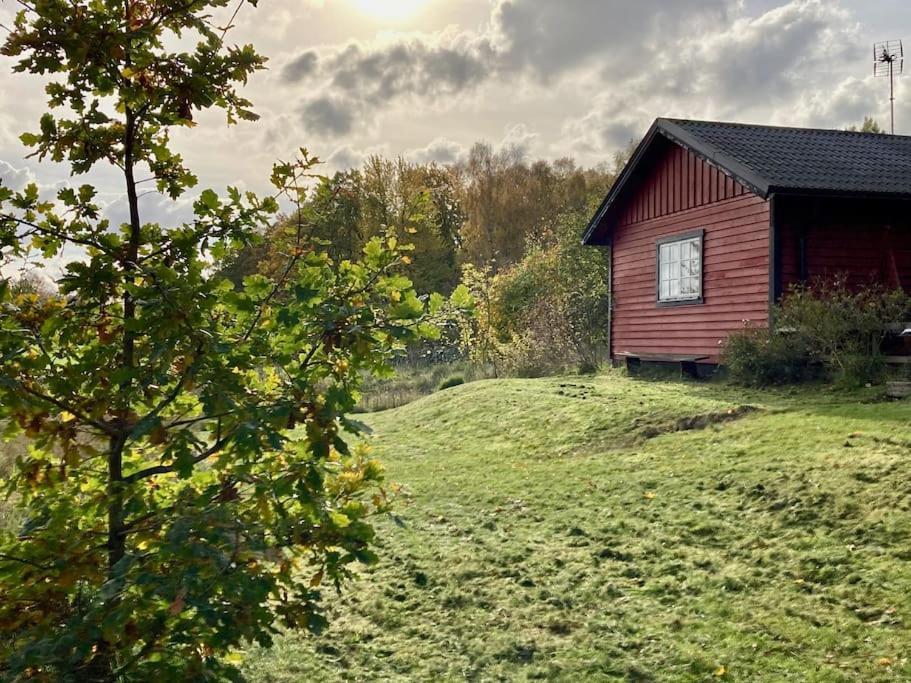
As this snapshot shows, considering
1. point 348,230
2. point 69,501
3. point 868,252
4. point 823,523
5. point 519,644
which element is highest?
point 348,230

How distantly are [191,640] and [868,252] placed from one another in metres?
14.4

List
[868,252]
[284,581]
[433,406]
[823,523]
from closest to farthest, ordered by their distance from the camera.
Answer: [284,581] → [823,523] → [868,252] → [433,406]

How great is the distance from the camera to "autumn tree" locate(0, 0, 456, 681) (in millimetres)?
2857

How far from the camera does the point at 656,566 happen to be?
19.1 feet

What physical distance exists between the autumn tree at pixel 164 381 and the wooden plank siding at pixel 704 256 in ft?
39.2

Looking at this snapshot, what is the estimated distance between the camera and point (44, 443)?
3.24m

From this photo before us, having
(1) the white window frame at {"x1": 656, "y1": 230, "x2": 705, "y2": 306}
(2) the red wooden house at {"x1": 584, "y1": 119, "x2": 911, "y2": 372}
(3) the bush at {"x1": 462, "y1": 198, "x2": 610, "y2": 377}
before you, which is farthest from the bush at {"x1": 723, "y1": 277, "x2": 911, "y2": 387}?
(3) the bush at {"x1": 462, "y1": 198, "x2": 610, "y2": 377}

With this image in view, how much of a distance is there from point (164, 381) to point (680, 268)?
48.0 feet

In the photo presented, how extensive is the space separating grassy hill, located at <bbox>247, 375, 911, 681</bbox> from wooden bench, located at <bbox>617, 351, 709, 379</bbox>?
5.71 metres

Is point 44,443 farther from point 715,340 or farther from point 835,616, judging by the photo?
point 715,340

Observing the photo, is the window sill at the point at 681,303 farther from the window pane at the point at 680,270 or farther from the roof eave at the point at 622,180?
the roof eave at the point at 622,180

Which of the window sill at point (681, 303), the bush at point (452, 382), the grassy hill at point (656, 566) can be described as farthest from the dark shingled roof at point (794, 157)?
the bush at point (452, 382)

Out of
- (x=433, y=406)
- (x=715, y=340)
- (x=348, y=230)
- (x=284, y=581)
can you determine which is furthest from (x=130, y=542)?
(x=348, y=230)

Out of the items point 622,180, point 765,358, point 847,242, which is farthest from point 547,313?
point 765,358
